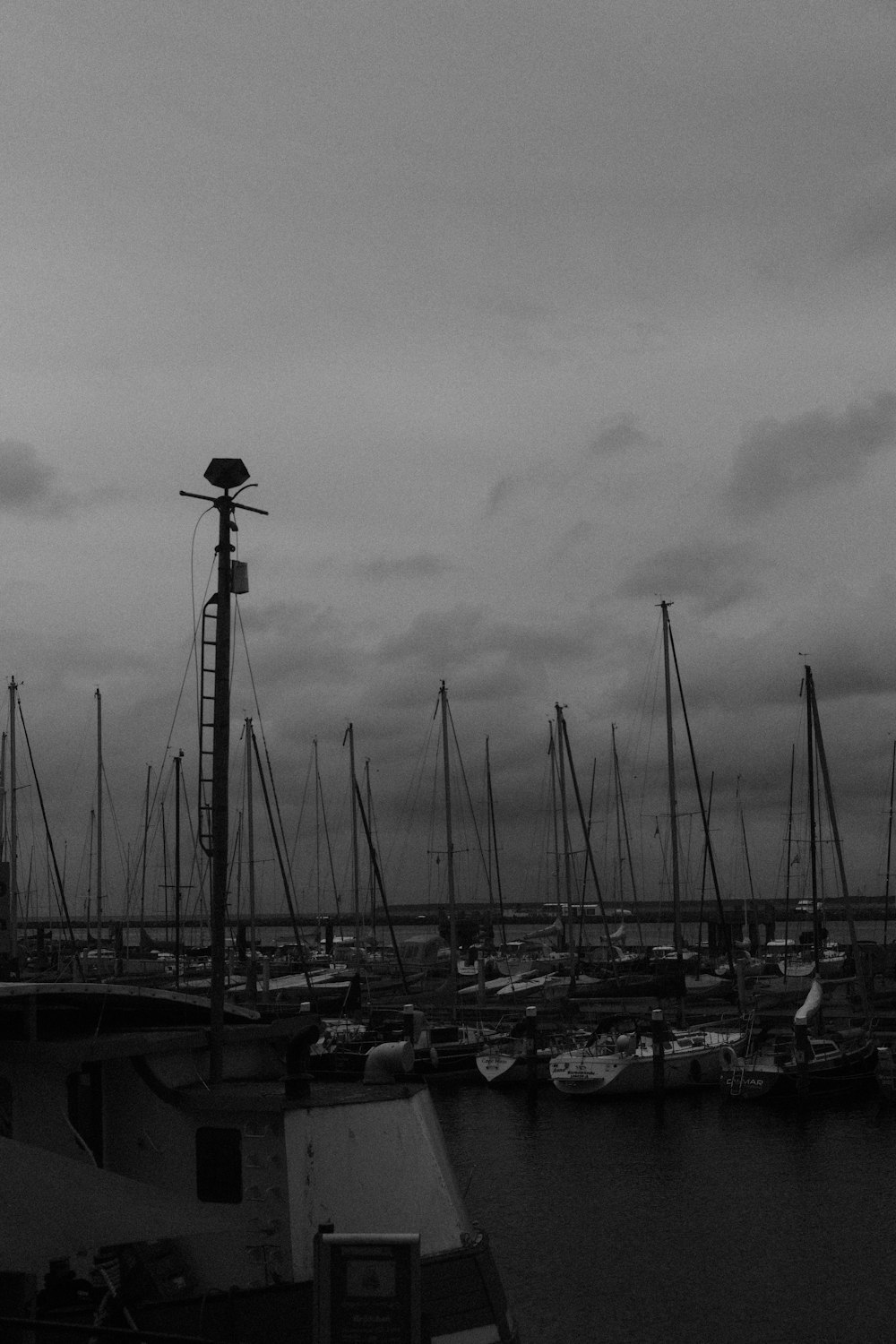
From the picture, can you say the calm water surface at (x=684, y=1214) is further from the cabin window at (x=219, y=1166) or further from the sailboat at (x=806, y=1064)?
the cabin window at (x=219, y=1166)

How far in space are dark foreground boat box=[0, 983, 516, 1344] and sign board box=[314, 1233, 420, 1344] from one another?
3.87 metres

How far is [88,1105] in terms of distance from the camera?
13.8m

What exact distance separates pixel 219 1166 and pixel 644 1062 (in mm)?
31196

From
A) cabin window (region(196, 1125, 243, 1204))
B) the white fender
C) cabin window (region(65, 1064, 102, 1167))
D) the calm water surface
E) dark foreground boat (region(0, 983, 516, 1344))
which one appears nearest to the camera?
dark foreground boat (region(0, 983, 516, 1344))

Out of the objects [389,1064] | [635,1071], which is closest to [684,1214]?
[635,1071]

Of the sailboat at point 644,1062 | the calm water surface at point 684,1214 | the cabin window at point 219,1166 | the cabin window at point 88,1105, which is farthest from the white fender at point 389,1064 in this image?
the sailboat at point 644,1062

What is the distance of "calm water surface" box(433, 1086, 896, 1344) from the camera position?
875 inches

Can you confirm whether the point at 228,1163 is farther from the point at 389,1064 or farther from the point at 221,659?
the point at 221,659

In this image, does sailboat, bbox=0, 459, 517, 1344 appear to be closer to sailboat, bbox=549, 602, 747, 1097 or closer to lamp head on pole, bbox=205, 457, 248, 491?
lamp head on pole, bbox=205, 457, 248, 491

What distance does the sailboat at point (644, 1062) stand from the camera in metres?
41.9

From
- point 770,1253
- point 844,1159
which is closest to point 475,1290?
point 770,1253

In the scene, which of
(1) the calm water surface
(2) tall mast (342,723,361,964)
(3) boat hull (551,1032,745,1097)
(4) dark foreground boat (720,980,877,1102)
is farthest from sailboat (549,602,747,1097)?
(2) tall mast (342,723,361,964)

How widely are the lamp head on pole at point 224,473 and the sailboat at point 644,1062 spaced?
101 feet

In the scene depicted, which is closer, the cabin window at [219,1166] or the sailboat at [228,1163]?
the sailboat at [228,1163]
